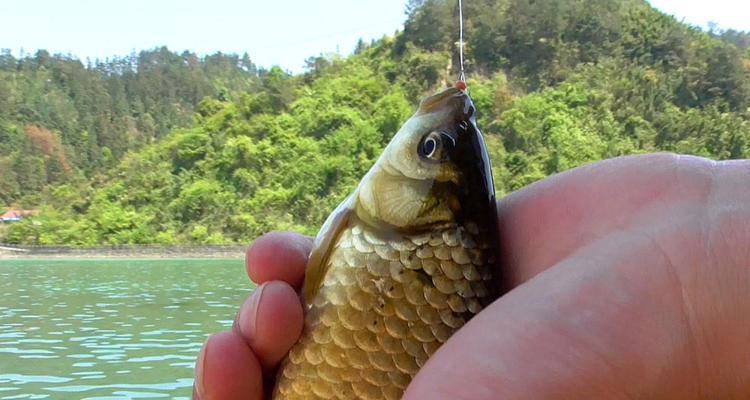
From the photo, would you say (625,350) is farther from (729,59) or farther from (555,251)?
(729,59)

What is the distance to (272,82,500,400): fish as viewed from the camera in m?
0.86

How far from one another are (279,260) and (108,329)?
13.1m

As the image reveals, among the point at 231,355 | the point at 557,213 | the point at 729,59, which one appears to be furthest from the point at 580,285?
the point at 729,59

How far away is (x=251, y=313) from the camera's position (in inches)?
43.6

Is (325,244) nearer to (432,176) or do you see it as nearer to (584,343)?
(432,176)

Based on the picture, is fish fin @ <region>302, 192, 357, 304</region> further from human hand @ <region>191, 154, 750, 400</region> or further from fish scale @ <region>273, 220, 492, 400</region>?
human hand @ <region>191, 154, 750, 400</region>

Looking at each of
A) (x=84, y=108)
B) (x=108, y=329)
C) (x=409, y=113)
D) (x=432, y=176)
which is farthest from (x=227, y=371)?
(x=84, y=108)

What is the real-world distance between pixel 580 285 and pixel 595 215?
0.75ft

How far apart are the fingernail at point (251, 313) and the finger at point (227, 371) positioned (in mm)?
18

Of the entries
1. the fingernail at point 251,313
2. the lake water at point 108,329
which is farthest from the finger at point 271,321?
the lake water at point 108,329

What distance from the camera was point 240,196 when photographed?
3822cm

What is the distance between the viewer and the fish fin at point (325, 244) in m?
0.94

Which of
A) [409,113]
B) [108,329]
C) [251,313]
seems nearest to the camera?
[251,313]

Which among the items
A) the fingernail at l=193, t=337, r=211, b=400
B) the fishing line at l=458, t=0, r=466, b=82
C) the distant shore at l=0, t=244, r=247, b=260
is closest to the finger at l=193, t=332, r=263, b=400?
the fingernail at l=193, t=337, r=211, b=400
